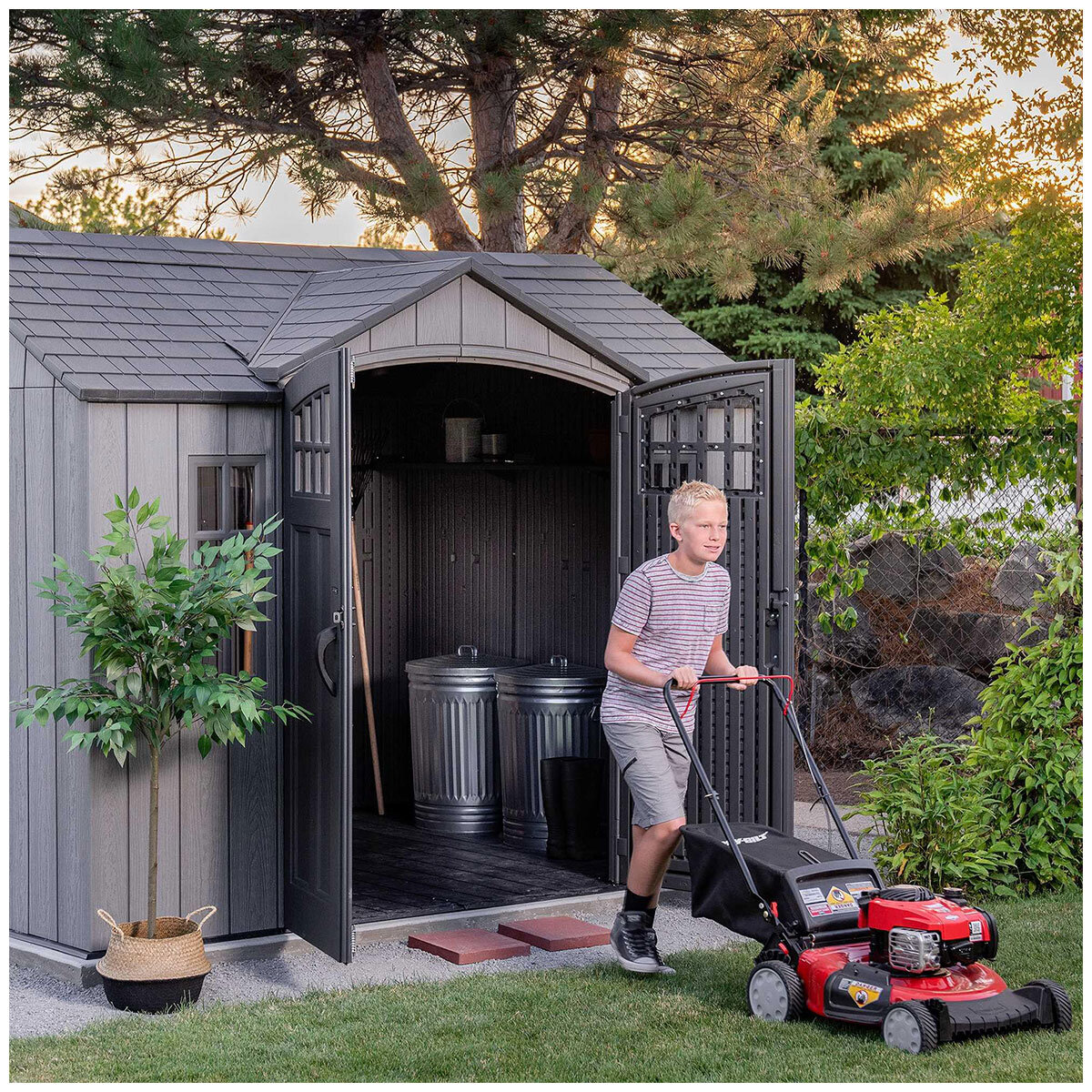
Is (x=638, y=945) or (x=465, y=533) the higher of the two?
(x=465, y=533)

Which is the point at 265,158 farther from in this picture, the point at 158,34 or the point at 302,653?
the point at 302,653

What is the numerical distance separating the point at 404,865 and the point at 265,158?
6.11 metres

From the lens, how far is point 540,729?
733 centimetres

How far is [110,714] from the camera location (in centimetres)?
516

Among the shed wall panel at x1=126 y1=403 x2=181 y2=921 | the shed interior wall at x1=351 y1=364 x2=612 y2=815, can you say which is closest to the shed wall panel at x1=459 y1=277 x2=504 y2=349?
the shed wall panel at x1=126 y1=403 x2=181 y2=921

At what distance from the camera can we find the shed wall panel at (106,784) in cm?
532

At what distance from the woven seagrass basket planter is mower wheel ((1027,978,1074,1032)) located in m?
2.75

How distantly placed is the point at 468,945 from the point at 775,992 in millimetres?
1419

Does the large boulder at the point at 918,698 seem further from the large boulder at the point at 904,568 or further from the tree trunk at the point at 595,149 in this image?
the tree trunk at the point at 595,149

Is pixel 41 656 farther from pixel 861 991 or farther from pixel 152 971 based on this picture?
pixel 861 991

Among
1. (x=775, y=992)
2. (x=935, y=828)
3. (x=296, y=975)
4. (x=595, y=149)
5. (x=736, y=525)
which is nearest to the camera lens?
(x=775, y=992)

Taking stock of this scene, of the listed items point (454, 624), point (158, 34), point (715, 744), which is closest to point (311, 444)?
point (715, 744)

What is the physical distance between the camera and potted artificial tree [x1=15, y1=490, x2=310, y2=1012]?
16.5 ft

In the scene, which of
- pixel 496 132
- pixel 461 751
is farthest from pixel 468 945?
pixel 496 132
